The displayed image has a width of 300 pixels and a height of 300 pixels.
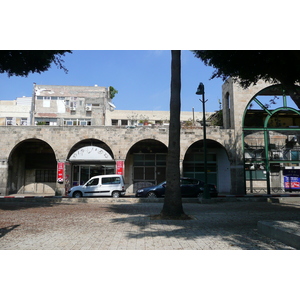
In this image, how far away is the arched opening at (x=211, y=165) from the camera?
2708 cm

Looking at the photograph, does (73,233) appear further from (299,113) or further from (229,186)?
(299,113)

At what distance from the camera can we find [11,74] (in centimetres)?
1326

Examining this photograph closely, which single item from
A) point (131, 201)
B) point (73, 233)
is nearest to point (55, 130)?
point (131, 201)

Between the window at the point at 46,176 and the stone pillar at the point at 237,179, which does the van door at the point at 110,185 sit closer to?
the window at the point at 46,176

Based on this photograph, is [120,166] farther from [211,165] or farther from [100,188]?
[211,165]

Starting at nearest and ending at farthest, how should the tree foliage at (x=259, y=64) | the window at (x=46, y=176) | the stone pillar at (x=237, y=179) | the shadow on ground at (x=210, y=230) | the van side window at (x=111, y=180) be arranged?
the shadow on ground at (x=210, y=230) < the tree foliage at (x=259, y=64) < the van side window at (x=111, y=180) < the stone pillar at (x=237, y=179) < the window at (x=46, y=176)

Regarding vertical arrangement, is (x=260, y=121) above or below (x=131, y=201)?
above

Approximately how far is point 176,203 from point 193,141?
48.8ft

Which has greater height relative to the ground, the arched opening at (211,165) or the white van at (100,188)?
the arched opening at (211,165)

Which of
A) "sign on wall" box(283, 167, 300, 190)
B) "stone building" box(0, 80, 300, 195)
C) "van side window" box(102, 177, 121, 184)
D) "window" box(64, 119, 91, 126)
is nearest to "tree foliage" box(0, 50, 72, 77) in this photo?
"van side window" box(102, 177, 121, 184)

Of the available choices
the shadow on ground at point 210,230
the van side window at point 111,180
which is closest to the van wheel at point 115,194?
the van side window at point 111,180

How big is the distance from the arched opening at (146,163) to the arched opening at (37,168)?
7013 mm

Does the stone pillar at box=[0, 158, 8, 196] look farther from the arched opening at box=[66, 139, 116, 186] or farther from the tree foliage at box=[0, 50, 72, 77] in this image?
the tree foliage at box=[0, 50, 72, 77]

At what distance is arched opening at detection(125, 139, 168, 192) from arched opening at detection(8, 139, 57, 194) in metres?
7.01
